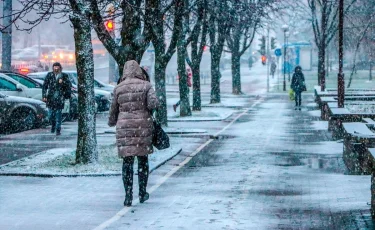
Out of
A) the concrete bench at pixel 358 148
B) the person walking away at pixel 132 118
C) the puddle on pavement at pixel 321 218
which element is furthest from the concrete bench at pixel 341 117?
the person walking away at pixel 132 118

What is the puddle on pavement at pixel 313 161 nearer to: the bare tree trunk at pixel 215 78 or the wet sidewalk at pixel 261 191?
the wet sidewalk at pixel 261 191

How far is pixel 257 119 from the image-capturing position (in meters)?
31.4

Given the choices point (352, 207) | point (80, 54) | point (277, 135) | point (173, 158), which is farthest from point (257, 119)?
point (352, 207)

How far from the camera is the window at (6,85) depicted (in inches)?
1089

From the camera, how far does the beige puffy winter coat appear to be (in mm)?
11805

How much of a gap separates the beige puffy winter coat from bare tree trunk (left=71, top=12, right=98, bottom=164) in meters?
4.49

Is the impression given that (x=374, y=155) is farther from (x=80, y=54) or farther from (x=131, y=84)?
(x=80, y=54)

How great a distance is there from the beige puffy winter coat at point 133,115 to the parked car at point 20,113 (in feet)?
43.9

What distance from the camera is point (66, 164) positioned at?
54.0ft

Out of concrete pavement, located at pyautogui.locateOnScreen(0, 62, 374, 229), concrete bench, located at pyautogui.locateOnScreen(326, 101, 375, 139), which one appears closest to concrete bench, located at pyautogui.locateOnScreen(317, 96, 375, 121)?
concrete bench, located at pyautogui.locateOnScreen(326, 101, 375, 139)

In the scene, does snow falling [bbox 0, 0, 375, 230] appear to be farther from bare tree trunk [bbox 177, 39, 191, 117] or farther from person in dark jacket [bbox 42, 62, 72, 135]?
bare tree trunk [bbox 177, 39, 191, 117]

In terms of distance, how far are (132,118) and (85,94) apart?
15.9 feet

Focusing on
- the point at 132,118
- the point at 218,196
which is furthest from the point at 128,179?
the point at 218,196

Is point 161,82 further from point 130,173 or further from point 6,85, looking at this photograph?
point 130,173
